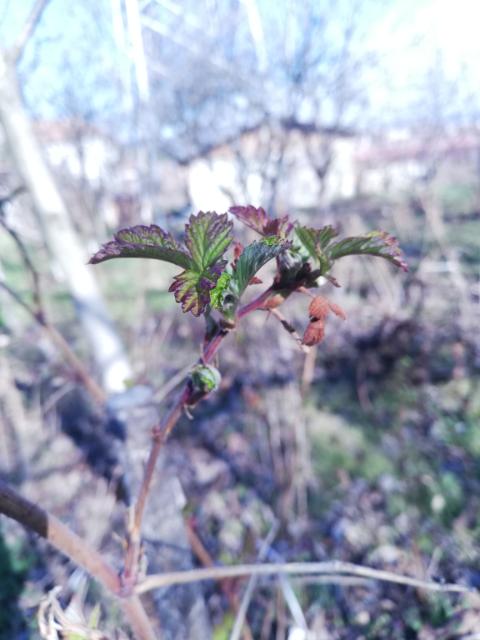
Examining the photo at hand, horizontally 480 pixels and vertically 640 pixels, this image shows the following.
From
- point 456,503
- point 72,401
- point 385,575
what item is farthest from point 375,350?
point 385,575

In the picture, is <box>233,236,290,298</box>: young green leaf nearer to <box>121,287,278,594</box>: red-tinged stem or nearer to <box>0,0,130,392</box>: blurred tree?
<box>121,287,278,594</box>: red-tinged stem

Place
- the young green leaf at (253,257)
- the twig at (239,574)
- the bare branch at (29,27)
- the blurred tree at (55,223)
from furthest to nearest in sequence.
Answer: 1. the blurred tree at (55,223)
2. the bare branch at (29,27)
3. the twig at (239,574)
4. the young green leaf at (253,257)

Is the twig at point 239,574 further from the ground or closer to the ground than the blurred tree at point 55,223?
closer to the ground

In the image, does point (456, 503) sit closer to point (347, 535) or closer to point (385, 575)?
point (347, 535)

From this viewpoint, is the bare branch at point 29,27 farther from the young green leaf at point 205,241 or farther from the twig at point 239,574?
the twig at point 239,574

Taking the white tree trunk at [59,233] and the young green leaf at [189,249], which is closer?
the young green leaf at [189,249]

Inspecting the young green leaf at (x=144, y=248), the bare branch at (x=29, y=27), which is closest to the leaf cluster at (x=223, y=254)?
the young green leaf at (x=144, y=248)

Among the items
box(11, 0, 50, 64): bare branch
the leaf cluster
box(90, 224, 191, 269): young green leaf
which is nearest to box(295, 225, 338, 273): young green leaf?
the leaf cluster
